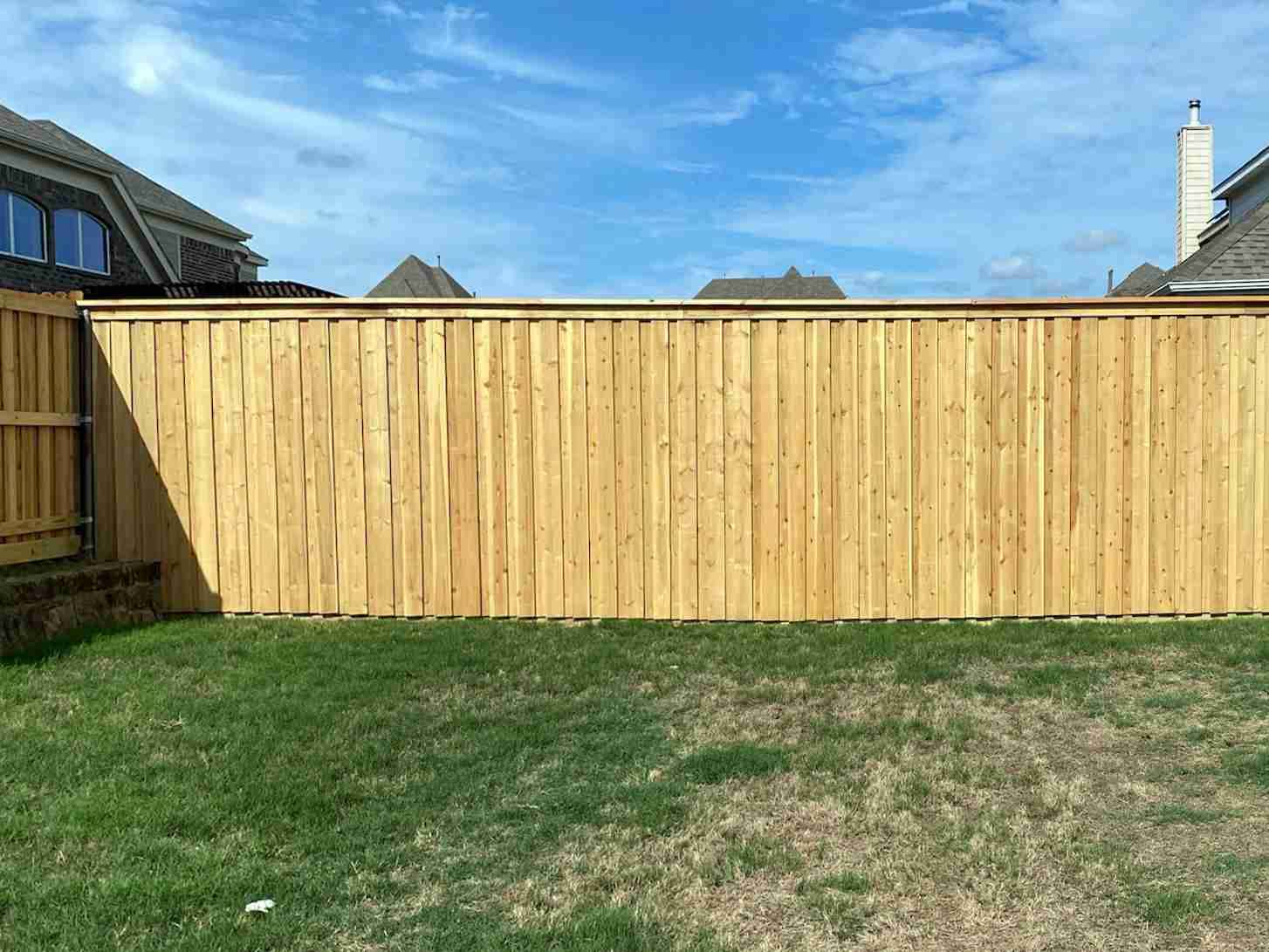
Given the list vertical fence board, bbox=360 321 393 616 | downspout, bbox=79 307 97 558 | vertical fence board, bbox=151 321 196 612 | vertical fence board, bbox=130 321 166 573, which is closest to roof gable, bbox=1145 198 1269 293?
vertical fence board, bbox=360 321 393 616

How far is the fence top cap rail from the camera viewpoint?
257 inches

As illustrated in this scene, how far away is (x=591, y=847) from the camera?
3178 mm

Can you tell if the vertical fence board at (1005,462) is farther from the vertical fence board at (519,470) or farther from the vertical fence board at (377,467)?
the vertical fence board at (377,467)

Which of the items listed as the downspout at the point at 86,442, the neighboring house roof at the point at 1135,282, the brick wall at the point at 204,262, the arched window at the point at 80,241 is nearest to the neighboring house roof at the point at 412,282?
the brick wall at the point at 204,262

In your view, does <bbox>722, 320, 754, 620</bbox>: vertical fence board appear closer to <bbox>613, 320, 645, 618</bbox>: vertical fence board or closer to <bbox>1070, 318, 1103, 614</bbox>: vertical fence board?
<bbox>613, 320, 645, 618</bbox>: vertical fence board

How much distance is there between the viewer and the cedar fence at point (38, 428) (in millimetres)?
6078

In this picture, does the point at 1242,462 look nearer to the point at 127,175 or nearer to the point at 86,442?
the point at 86,442

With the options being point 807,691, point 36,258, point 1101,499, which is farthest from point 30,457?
point 36,258

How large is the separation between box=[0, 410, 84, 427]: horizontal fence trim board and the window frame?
12.7 m

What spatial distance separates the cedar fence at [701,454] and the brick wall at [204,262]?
18.1 meters

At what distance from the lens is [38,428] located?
6387mm

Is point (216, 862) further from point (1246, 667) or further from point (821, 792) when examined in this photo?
point (1246, 667)

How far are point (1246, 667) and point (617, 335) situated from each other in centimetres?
413

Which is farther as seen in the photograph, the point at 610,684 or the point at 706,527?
the point at 706,527
